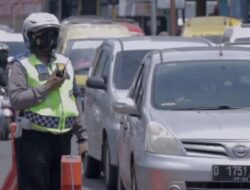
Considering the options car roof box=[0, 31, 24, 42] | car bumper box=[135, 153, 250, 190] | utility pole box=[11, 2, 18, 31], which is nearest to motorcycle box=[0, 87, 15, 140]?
car bumper box=[135, 153, 250, 190]

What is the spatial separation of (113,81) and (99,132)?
699mm

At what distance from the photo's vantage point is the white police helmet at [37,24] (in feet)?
28.7

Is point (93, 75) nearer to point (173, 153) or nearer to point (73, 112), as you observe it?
point (173, 153)

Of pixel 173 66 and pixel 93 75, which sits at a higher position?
pixel 173 66

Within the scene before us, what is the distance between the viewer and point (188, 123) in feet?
33.4

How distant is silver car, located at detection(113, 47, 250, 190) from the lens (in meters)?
9.79

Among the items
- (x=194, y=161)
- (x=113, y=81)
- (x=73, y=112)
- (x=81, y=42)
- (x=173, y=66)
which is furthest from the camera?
(x=81, y=42)

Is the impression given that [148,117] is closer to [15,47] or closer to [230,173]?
[230,173]

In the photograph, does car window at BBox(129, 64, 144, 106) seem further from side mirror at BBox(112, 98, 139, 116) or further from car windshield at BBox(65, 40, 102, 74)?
car windshield at BBox(65, 40, 102, 74)

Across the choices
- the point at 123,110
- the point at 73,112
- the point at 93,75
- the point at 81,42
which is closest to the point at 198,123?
the point at 123,110

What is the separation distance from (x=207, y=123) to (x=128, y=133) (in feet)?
4.43

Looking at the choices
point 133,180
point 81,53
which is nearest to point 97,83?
point 133,180

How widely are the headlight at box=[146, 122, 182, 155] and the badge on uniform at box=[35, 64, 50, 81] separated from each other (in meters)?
1.51

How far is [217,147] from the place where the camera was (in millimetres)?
9867
